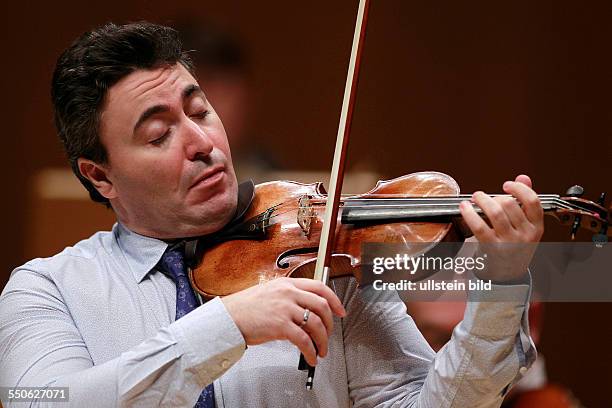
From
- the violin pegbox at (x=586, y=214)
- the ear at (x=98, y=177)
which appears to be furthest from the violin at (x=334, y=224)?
the ear at (x=98, y=177)

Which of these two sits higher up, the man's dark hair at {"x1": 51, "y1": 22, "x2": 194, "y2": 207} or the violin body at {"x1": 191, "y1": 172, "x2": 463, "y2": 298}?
the man's dark hair at {"x1": 51, "y1": 22, "x2": 194, "y2": 207}

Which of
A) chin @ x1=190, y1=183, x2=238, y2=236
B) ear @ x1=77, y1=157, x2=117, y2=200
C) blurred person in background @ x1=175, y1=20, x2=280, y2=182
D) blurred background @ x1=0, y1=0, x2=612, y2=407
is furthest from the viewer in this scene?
blurred background @ x1=0, y1=0, x2=612, y2=407

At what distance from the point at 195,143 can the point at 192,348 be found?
1.42ft

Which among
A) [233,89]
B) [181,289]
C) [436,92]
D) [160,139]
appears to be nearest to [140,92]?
A: [160,139]

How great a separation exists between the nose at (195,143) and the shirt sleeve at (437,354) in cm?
35

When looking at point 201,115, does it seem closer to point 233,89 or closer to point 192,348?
point 192,348

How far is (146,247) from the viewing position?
1573 millimetres

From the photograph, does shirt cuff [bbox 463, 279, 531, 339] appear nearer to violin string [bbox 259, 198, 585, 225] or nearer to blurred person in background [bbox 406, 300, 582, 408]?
violin string [bbox 259, 198, 585, 225]

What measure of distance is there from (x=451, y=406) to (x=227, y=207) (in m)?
0.51

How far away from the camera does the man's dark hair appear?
1.56 m

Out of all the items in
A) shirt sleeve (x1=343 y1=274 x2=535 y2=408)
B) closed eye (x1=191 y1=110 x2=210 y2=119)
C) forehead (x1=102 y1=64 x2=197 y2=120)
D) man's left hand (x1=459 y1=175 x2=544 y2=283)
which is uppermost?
forehead (x1=102 y1=64 x2=197 y2=120)

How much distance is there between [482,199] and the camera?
3.82 feet

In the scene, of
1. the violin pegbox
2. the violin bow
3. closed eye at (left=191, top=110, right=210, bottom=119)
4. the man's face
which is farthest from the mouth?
the violin pegbox

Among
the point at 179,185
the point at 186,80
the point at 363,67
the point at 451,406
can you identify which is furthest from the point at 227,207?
the point at 363,67
